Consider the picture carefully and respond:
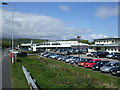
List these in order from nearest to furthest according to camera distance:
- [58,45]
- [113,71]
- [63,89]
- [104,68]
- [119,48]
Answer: [63,89], [113,71], [104,68], [119,48], [58,45]

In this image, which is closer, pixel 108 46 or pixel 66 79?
pixel 66 79

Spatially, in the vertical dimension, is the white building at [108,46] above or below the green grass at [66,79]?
above

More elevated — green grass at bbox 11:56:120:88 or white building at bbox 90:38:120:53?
white building at bbox 90:38:120:53

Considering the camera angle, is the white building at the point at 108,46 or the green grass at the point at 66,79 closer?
the green grass at the point at 66,79

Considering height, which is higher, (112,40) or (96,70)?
(112,40)

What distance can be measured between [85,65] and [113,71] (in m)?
8.51

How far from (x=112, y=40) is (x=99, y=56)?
20.2 m

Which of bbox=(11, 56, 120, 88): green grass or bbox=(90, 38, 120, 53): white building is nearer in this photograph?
bbox=(11, 56, 120, 88): green grass

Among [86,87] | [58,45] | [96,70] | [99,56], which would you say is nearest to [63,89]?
[86,87]

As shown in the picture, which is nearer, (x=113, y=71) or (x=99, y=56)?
(x=113, y=71)

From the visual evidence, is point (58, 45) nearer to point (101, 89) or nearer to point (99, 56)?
point (99, 56)

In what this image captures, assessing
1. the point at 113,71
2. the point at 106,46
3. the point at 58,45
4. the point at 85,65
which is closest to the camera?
the point at 113,71

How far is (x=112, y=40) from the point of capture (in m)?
66.2

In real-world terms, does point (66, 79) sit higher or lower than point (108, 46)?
lower
